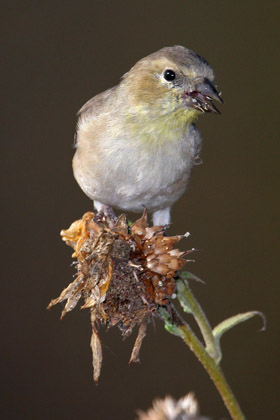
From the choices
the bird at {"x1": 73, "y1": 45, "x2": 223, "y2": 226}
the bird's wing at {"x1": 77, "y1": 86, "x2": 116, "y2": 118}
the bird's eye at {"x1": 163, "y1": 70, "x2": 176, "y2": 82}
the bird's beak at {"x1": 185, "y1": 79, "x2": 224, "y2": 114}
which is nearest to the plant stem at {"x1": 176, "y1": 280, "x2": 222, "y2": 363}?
the bird at {"x1": 73, "y1": 45, "x2": 223, "y2": 226}

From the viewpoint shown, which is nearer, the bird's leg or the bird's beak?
the bird's beak

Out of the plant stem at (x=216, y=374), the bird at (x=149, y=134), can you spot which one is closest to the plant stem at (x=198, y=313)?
the plant stem at (x=216, y=374)

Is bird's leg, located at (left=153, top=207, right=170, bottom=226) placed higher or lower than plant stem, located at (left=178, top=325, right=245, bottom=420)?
higher

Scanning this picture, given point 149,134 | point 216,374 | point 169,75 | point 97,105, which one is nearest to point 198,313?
point 216,374

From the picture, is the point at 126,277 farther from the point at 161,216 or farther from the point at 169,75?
the point at 161,216

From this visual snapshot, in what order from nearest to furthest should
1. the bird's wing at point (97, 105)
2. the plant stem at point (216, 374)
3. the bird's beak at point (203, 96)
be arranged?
the plant stem at point (216, 374) → the bird's beak at point (203, 96) → the bird's wing at point (97, 105)

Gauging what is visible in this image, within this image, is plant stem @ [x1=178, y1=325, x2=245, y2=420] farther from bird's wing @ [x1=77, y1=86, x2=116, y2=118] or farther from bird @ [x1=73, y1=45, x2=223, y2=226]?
bird's wing @ [x1=77, y1=86, x2=116, y2=118]

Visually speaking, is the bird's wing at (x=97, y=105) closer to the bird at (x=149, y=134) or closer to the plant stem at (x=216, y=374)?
the bird at (x=149, y=134)

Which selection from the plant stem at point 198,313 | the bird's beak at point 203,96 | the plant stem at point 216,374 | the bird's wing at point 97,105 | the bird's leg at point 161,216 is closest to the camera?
the plant stem at point 216,374
